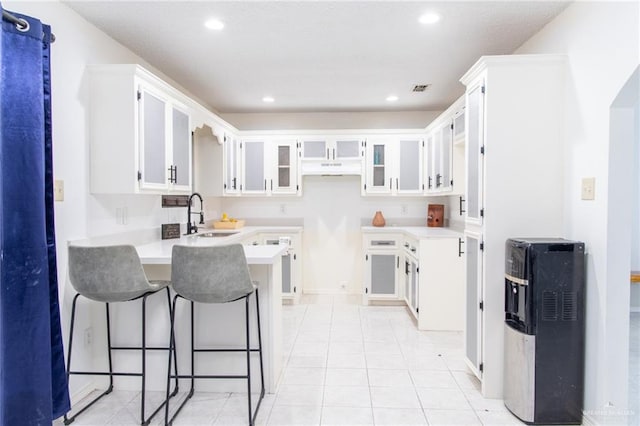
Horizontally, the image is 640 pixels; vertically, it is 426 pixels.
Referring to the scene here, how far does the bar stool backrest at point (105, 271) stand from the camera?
6.78ft

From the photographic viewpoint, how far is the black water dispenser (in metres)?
2.06

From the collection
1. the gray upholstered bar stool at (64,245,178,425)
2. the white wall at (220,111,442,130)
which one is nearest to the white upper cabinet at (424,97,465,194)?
the white wall at (220,111,442,130)

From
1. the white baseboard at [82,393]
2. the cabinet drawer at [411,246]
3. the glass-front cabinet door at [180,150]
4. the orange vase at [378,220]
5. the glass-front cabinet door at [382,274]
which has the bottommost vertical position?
the white baseboard at [82,393]

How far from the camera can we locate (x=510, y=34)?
2.69m

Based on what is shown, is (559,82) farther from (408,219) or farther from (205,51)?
(408,219)

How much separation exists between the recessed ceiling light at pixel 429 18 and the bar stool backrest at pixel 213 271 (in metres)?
1.89

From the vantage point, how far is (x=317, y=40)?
9.09 feet

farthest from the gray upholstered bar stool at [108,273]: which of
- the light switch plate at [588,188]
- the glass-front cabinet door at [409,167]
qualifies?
the glass-front cabinet door at [409,167]

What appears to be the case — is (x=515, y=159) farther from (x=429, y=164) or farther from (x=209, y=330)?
(x=209, y=330)

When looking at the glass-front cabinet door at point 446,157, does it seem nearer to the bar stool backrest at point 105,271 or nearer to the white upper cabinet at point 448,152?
the white upper cabinet at point 448,152

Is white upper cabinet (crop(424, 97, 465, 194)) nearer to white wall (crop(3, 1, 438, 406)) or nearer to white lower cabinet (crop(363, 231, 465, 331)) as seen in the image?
white lower cabinet (crop(363, 231, 465, 331))

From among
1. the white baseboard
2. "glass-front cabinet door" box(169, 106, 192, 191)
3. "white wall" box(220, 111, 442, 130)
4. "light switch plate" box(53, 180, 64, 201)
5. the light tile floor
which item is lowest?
the light tile floor

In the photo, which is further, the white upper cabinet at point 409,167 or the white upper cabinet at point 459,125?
the white upper cabinet at point 409,167

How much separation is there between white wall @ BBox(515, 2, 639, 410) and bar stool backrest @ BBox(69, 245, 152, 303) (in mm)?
2560
